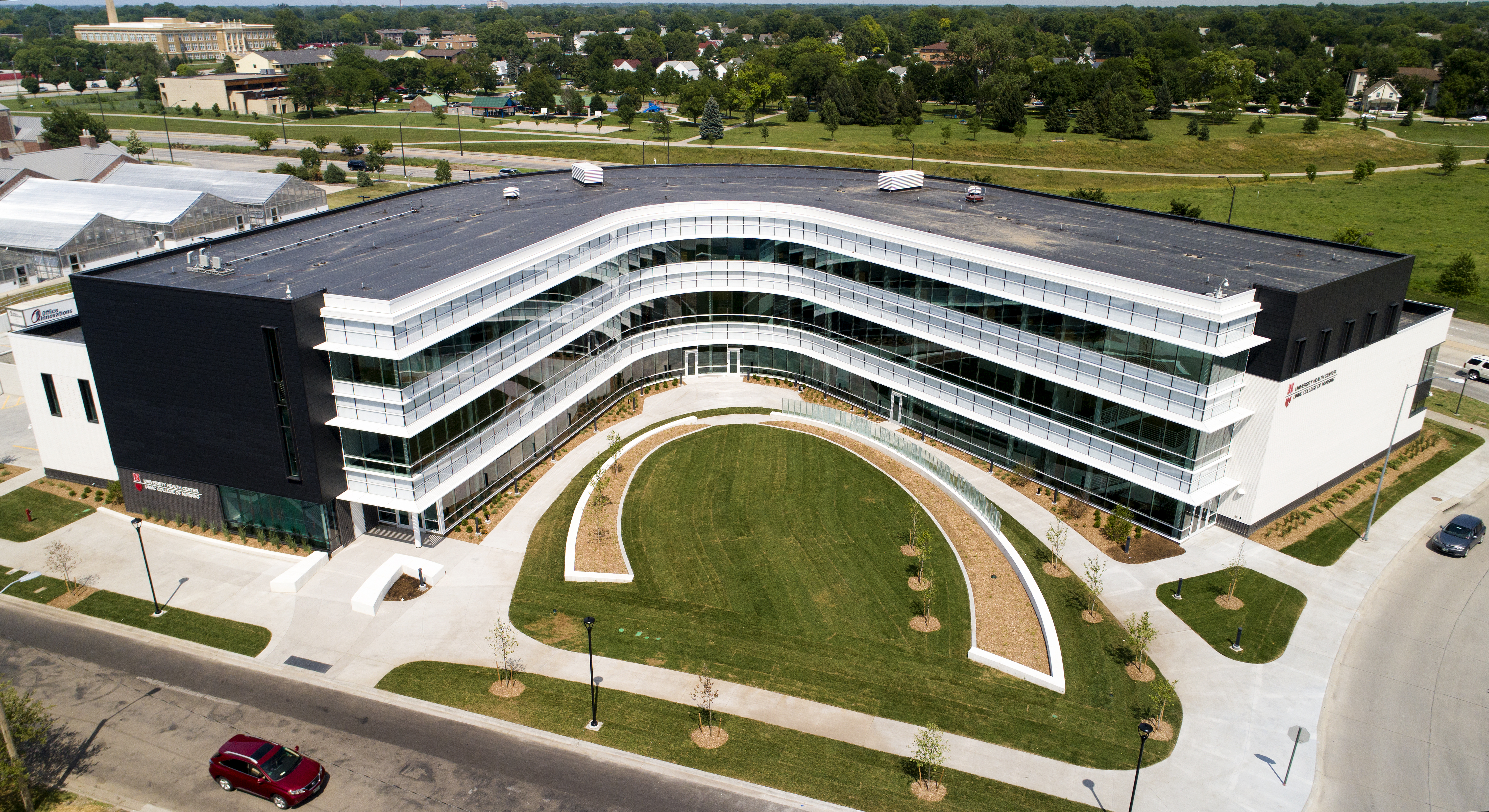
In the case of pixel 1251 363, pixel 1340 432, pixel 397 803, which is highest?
pixel 1251 363

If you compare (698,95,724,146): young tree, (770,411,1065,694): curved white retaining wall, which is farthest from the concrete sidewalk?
(698,95,724,146): young tree

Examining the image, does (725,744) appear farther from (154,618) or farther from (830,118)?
(830,118)

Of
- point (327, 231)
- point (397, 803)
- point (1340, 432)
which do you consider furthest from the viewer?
point (327, 231)

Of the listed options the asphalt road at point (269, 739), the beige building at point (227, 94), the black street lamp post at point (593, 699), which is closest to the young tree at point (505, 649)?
the asphalt road at point (269, 739)

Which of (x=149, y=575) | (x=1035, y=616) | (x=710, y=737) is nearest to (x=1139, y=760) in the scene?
(x=1035, y=616)

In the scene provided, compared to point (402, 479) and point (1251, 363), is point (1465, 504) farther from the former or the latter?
point (402, 479)

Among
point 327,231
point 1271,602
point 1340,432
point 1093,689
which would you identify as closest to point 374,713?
point 1093,689

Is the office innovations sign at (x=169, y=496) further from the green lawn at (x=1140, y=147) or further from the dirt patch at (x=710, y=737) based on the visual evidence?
the green lawn at (x=1140, y=147)

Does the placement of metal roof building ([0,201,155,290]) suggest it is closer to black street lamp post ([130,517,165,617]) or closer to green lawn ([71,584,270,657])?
black street lamp post ([130,517,165,617])
